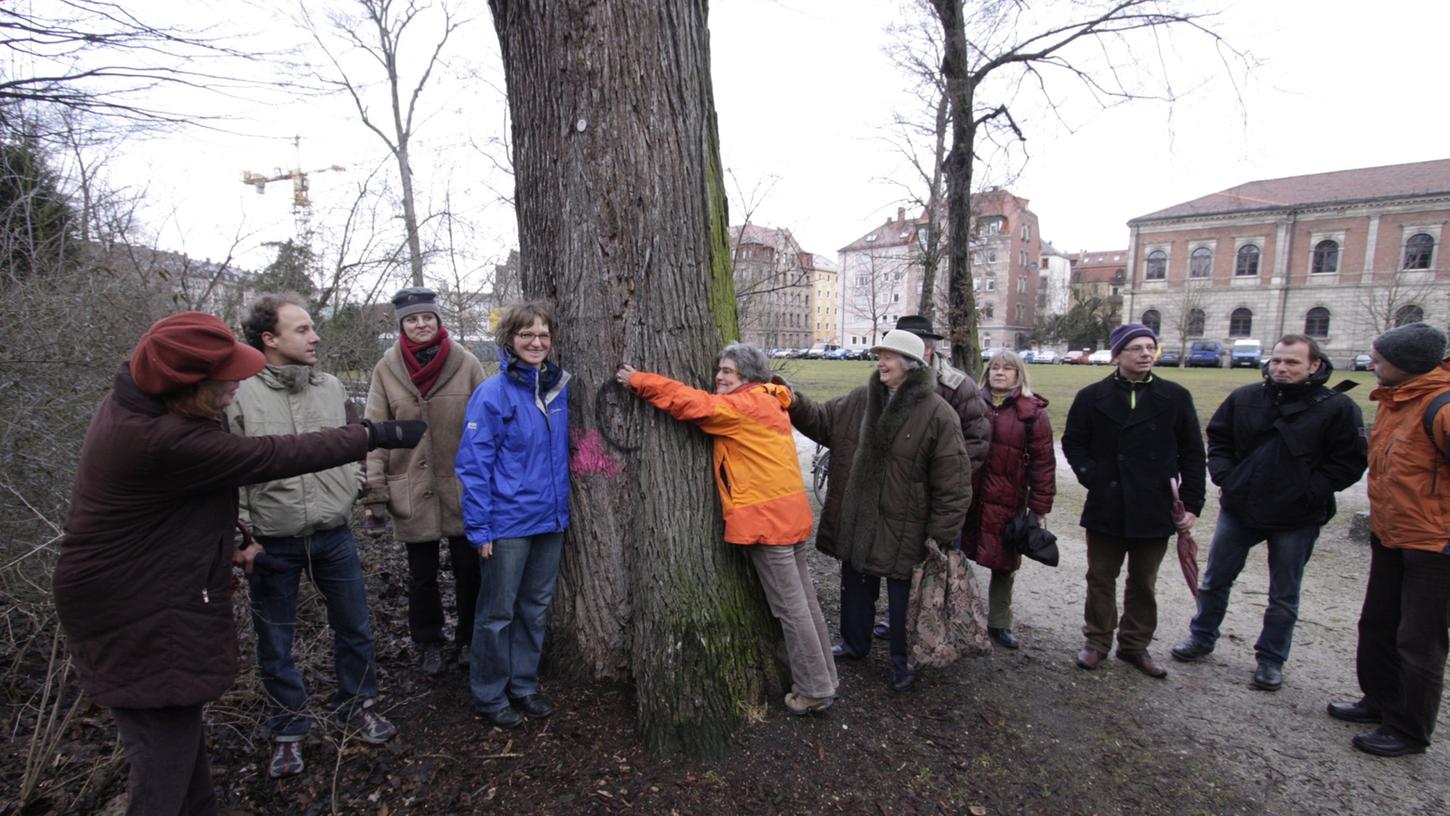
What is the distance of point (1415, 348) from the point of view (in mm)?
3041

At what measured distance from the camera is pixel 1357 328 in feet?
146

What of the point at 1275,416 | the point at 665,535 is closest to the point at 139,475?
the point at 665,535

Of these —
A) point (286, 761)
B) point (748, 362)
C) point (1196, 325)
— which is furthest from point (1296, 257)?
point (286, 761)

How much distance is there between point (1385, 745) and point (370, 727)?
14.7ft

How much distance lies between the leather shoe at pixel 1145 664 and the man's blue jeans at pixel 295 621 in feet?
13.0

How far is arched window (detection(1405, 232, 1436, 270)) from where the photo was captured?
43656mm

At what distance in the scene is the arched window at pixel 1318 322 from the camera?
4659 cm

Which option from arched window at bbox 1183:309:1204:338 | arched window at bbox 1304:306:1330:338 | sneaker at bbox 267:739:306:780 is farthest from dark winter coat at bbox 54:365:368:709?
arched window at bbox 1304:306:1330:338

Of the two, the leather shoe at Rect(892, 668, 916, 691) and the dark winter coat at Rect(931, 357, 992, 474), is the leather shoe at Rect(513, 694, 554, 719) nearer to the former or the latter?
the leather shoe at Rect(892, 668, 916, 691)

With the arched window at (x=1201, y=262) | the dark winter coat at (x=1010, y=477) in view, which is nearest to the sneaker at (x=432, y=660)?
the dark winter coat at (x=1010, y=477)

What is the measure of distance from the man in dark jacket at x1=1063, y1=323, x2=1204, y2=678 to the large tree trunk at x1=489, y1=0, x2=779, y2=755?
2154mm

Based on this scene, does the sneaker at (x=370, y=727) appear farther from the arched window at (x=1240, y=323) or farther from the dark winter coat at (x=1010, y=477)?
the arched window at (x=1240, y=323)

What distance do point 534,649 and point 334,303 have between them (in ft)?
17.6

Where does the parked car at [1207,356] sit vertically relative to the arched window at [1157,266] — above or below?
below
